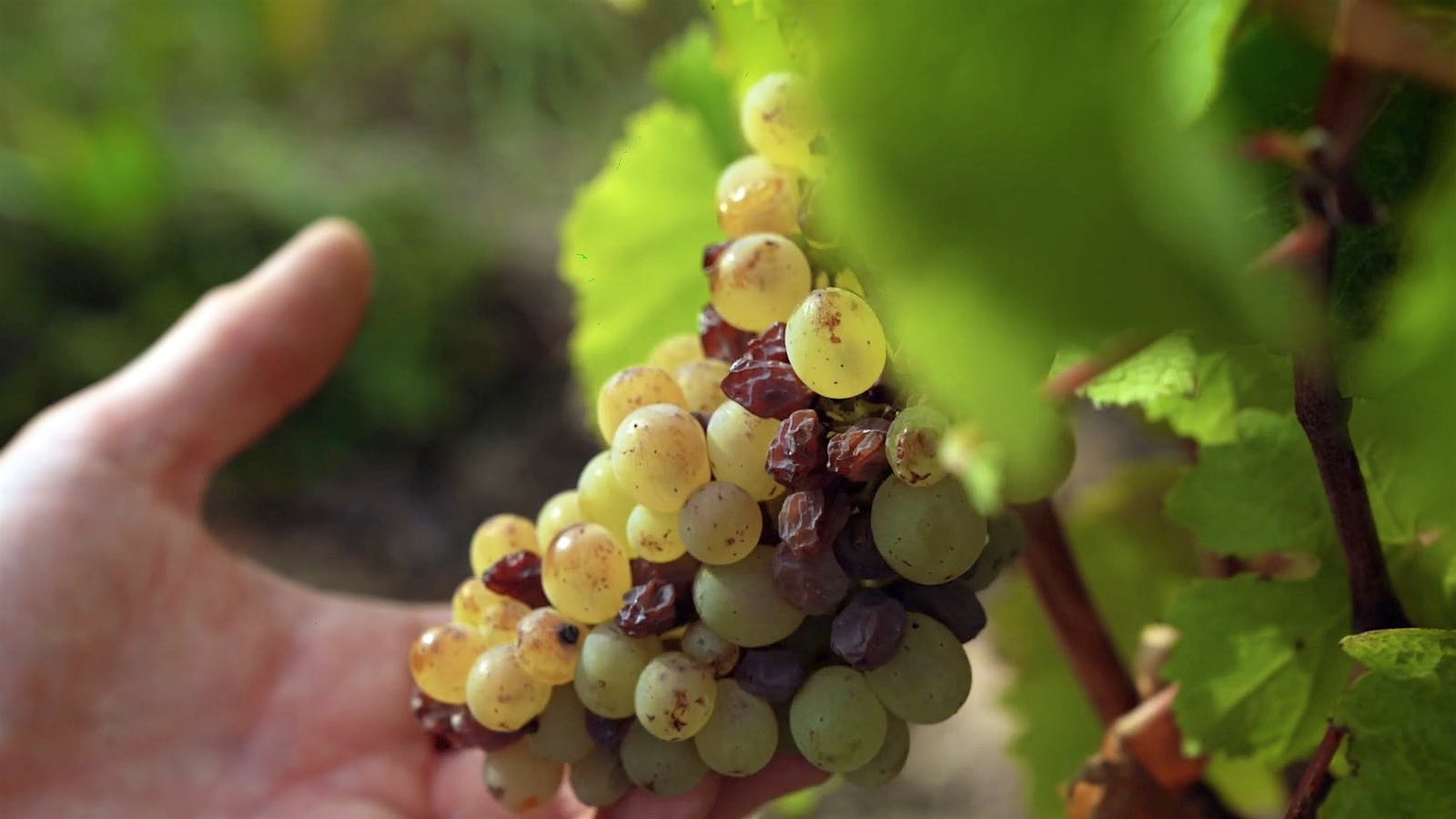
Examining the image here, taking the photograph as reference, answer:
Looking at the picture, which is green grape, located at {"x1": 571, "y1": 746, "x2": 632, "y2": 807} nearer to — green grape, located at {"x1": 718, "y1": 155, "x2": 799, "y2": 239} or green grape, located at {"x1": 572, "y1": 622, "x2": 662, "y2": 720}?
green grape, located at {"x1": 572, "y1": 622, "x2": 662, "y2": 720}

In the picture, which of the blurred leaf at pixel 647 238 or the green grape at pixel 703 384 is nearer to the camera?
the green grape at pixel 703 384

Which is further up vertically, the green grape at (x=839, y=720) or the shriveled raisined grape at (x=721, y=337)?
the shriveled raisined grape at (x=721, y=337)

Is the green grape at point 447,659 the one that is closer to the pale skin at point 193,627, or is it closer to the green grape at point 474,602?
the green grape at point 474,602

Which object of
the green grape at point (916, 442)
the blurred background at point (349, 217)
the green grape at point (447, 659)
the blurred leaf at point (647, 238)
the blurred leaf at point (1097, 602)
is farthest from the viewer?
the blurred background at point (349, 217)

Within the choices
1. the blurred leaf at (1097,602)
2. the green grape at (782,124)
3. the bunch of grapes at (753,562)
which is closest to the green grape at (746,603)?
the bunch of grapes at (753,562)

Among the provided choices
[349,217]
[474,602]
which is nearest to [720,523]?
[474,602]

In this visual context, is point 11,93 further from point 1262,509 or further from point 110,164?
point 1262,509
